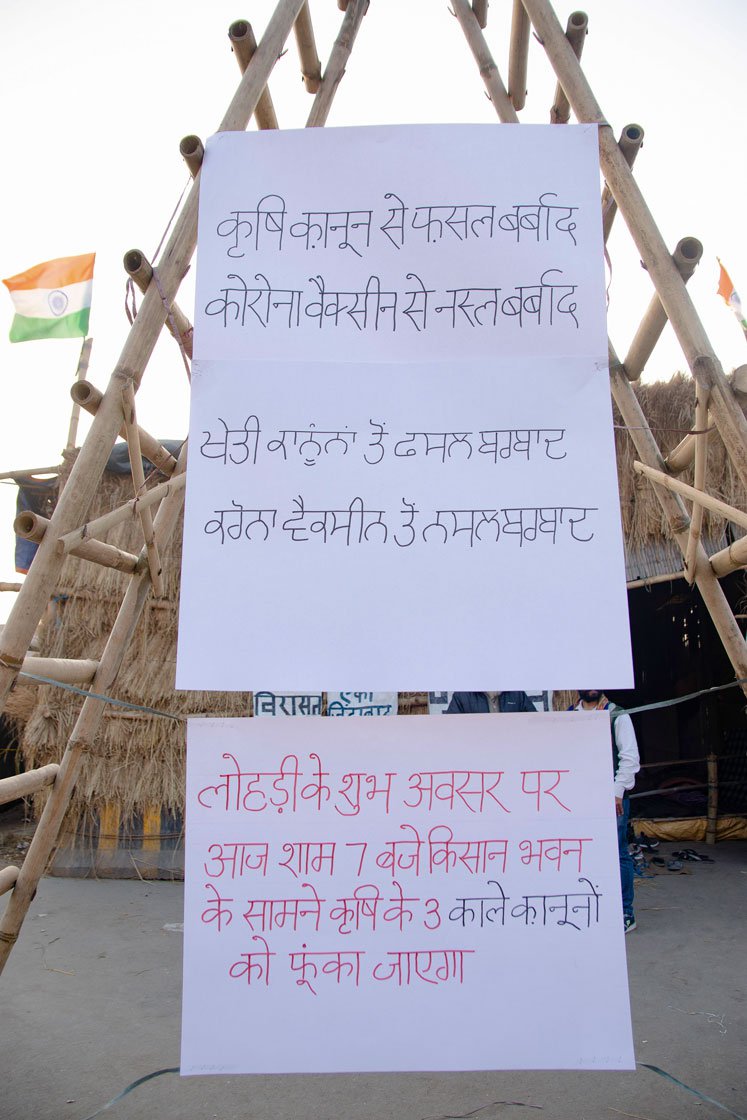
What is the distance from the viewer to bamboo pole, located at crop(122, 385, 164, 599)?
6.29ft

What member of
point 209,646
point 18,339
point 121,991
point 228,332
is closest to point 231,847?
point 209,646

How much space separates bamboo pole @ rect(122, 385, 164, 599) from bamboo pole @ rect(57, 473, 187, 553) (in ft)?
0.06

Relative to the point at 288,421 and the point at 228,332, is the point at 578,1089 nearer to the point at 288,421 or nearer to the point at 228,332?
the point at 288,421

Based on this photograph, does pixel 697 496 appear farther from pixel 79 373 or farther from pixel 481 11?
pixel 79 373

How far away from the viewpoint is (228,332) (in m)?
1.80

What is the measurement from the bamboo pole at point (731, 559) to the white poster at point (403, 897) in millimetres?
637

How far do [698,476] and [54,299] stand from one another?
4.94 metres

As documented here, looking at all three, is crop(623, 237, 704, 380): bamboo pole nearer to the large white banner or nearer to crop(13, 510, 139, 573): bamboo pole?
the large white banner

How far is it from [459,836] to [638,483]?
184 inches

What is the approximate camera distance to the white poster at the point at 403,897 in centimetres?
158

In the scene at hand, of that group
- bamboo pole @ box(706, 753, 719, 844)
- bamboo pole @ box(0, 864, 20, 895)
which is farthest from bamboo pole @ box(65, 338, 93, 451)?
bamboo pole @ box(706, 753, 719, 844)

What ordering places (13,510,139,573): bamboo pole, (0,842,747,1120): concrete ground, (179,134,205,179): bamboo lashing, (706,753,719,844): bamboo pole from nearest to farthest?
1. (13,510,139,573): bamboo pole
2. (179,134,205,179): bamboo lashing
3. (0,842,747,1120): concrete ground
4. (706,753,719,844): bamboo pole

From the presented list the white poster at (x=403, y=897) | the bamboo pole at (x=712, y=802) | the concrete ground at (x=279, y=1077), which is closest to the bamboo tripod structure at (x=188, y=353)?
the white poster at (x=403, y=897)

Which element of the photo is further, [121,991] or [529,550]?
[121,991]
